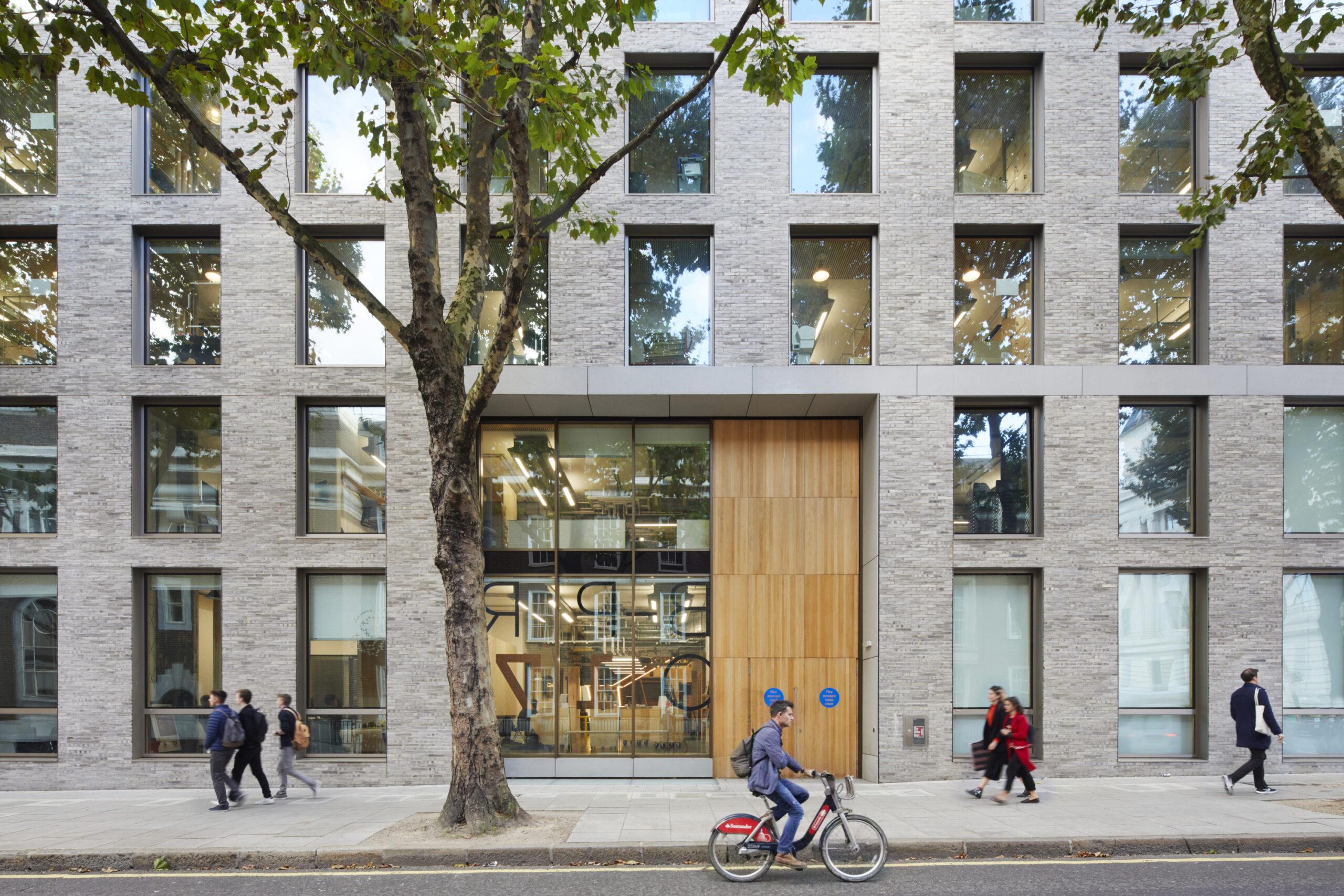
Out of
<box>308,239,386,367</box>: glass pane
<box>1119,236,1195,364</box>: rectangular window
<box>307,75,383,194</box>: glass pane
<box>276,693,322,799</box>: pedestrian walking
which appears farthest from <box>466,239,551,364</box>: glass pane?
<box>1119,236,1195,364</box>: rectangular window

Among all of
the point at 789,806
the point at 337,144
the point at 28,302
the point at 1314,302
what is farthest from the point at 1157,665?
the point at 28,302

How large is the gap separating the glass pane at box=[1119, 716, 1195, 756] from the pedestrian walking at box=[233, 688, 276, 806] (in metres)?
13.0

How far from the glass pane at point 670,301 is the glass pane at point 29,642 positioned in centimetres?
1042

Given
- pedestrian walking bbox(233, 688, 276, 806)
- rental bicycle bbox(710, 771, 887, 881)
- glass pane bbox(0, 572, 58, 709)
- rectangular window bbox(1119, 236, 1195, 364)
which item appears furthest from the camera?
rectangular window bbox(1119, 236, 1195, 364)

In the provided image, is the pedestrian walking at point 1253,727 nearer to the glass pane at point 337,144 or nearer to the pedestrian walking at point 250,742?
the pedestrian walking at point 250,742

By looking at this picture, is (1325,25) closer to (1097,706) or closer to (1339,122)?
(1339,122)

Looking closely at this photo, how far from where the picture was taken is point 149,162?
12852 mm

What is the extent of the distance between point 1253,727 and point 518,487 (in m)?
11.4

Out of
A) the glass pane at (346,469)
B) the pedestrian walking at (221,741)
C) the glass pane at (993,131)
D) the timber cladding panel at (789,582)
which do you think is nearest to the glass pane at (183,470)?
the glass pane at (346,469)

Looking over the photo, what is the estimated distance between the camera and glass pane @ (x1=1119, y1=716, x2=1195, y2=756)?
12.1 meters

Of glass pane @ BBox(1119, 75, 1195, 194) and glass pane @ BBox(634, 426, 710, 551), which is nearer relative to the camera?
glass pane @ BBox(1119, 75, 1195, 194)

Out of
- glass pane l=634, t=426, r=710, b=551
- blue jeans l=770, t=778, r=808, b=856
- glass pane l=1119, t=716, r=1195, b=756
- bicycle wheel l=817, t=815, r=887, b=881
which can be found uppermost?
glass pane l=634, t=426, r=710, b=551

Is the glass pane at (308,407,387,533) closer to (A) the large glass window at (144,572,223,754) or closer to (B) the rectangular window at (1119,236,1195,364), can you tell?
(A) the large glass window at (144,572,223,754)

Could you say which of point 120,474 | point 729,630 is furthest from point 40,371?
point 729,630
